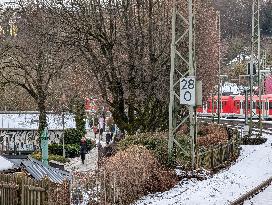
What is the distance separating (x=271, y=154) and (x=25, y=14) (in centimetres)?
1811

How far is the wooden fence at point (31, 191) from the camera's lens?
1291 cm

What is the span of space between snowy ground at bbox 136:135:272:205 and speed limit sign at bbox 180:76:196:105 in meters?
2.70

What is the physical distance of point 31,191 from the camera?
43.5 ft

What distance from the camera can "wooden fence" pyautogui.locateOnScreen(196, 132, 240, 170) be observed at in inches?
816

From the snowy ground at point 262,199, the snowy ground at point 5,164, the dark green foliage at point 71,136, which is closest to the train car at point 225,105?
the dark green foliage at point 71,136

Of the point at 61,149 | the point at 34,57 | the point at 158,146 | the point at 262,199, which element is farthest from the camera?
the point at 61,149

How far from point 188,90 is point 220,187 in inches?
131

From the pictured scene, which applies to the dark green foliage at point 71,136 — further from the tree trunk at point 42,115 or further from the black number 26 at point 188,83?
the black number 26 at point 188,83

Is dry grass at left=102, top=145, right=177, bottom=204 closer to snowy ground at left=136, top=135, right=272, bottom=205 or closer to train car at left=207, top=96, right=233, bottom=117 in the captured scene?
snowy ground at left=136, top=135, right=272, bottom=205

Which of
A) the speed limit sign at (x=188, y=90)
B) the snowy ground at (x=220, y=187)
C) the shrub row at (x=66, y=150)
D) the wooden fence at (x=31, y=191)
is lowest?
the shrub row at (x=66, y=150)

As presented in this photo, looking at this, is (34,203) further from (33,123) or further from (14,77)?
(33,123)

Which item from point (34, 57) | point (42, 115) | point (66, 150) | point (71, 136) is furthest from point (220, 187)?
point (71, 136)

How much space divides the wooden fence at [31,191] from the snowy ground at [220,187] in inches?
112

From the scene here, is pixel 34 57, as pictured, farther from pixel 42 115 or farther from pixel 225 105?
pixel 225 105
